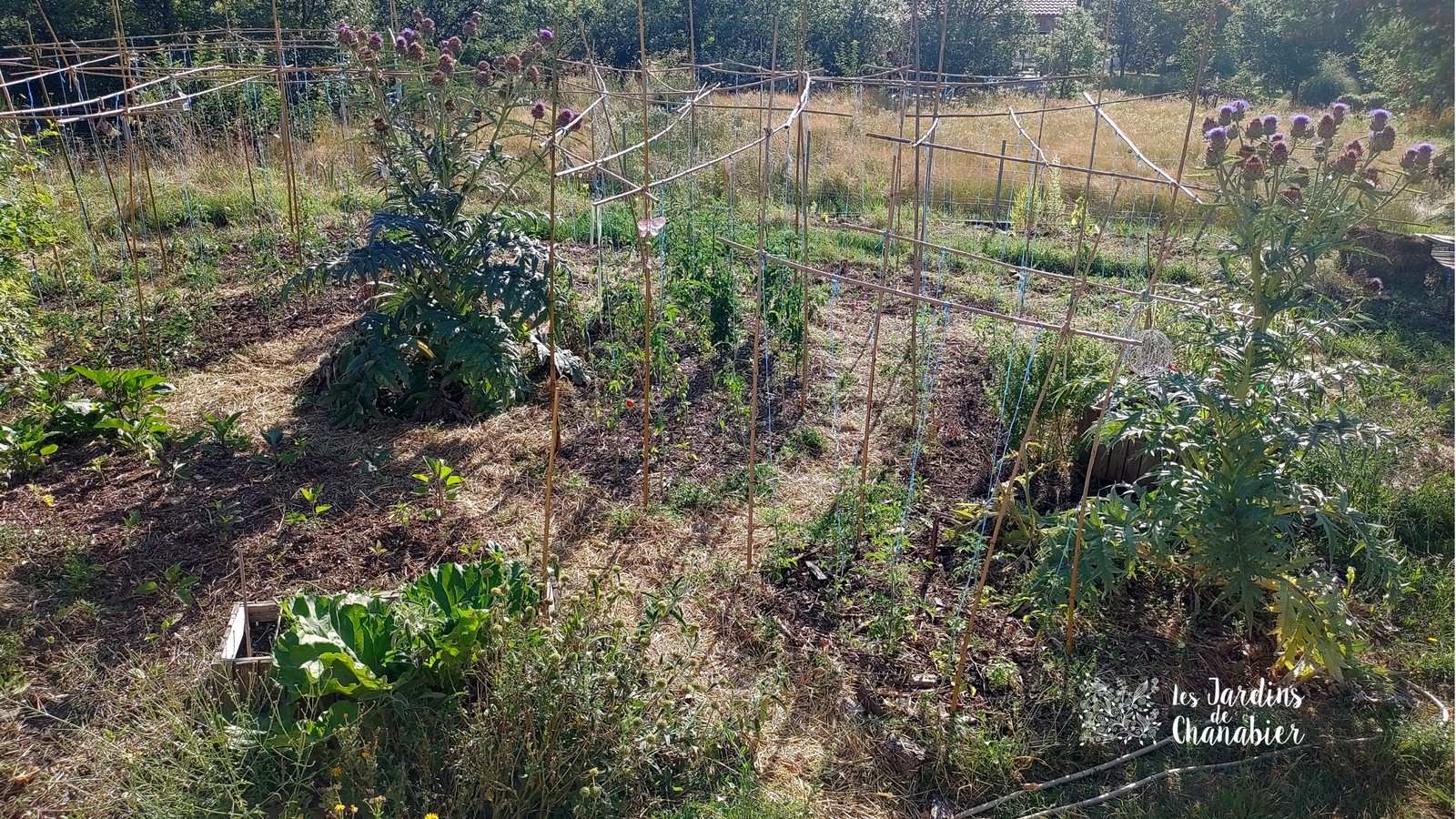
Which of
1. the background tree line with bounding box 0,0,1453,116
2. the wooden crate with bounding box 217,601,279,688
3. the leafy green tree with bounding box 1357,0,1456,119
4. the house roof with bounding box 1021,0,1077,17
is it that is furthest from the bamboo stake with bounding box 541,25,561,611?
the house roof with bounding box 1021,0,1077,17

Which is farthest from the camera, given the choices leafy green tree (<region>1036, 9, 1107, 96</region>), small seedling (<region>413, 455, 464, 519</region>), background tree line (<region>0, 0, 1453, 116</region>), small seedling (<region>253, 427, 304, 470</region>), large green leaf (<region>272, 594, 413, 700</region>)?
leafy green tree (<region>1036, 9, 1107, 96</region>)

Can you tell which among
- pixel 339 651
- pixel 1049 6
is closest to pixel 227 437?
pixel 339 651

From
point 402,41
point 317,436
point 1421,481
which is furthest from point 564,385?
point 1421,481

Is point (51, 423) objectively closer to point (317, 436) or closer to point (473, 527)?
point (317, 436)

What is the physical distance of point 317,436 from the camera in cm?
466

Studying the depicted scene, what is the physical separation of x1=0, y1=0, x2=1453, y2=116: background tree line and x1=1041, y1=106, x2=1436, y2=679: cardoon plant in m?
14.5

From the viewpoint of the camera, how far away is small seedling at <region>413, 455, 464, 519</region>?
3.94 meters

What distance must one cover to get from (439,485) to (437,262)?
1.12 metres

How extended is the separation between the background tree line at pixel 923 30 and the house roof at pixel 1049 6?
2.95 feet

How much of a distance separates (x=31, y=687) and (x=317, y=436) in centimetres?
188

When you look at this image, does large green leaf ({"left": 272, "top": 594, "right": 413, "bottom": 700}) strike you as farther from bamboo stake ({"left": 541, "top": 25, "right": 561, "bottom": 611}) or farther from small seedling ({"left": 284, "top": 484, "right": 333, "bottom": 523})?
small seedling ({"left": 284, "top": 484, "right": 333, "bottom": 523})

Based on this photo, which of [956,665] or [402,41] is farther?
[402,41]

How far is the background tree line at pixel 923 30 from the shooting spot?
1664cm

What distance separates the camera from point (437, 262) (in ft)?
14.4
